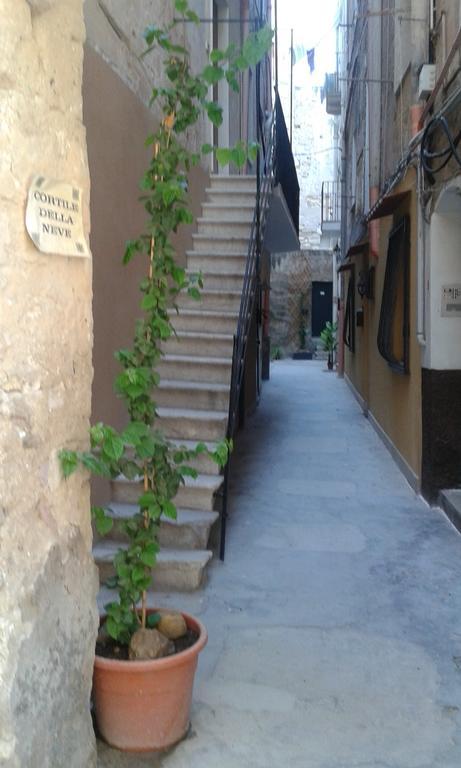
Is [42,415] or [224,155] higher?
[224,155]

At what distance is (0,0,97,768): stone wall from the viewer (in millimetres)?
2033

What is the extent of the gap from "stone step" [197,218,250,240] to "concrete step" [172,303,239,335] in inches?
55.3

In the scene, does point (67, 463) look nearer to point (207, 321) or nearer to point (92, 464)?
point (92, 464)

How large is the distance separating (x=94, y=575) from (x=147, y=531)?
0.39 metres

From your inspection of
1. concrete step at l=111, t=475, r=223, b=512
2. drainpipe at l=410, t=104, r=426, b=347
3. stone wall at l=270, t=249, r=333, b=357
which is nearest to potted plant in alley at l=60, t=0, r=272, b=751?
concrete step at l=111, t=475, r=223, b=512

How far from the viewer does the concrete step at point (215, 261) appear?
23.1 ft

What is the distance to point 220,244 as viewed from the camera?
7.34 metres

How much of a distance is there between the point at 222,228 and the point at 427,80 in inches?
98.8

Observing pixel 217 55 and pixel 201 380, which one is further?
pixel 201 380

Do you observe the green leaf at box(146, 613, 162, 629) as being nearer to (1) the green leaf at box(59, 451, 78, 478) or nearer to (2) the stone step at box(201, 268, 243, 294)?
(1) the green leaf at box(59, 451, 78, 478)

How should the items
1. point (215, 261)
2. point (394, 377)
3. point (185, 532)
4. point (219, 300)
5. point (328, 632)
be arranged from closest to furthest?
point (328, 632) → point (185, 532) → point (219, 300) → point (215, 261) → point (394, 377)

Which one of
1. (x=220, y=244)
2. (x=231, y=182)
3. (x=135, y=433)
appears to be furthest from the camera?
(x=231, y=182)

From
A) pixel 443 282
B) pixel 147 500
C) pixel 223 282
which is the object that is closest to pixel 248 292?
pixel 223 282

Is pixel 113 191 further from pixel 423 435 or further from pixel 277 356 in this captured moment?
pixel 277 356
